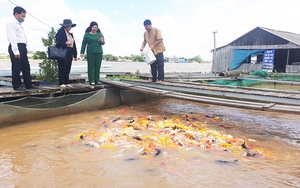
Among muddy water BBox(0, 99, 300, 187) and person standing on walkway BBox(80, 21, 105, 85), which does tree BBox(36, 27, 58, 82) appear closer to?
person standing on walkway BBox(80, 21, 105, 85)

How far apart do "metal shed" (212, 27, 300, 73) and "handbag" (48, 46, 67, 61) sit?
17530 millimetres

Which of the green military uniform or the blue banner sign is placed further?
the blue banner sign

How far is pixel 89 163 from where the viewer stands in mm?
3895

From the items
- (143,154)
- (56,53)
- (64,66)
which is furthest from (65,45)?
(143,154)

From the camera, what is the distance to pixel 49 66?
7.89 meters

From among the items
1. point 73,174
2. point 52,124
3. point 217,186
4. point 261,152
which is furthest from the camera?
point 52,124

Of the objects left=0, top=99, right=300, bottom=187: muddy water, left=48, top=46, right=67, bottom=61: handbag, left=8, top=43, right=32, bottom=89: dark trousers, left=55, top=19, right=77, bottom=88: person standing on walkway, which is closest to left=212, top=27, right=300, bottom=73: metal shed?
left=0, top=99, right=300, bottom=187: muddy water

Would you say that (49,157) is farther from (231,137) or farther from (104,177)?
(231,137)

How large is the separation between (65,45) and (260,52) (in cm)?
1878

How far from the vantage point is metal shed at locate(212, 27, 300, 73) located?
19797 millimetres

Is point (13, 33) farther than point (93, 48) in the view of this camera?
No

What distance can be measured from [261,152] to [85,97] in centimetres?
510

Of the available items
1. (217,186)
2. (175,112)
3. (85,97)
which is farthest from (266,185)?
(85,97)

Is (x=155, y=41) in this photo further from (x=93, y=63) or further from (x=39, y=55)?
(x=39, y=55)
